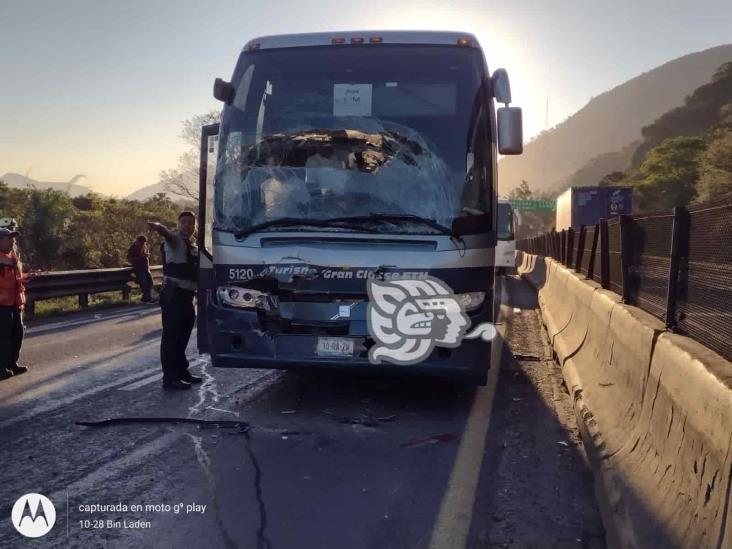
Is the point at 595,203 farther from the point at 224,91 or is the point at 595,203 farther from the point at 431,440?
the point at 431,440

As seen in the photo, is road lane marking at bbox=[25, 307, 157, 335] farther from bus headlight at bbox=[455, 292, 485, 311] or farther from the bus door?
bus headlight at bbox=[455, 292, 485, 311]

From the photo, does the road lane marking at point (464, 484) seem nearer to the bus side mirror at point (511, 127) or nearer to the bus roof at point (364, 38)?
the bus side mirror at point (511, 127)

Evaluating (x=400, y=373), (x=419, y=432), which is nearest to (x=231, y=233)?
(x=400, y=373)

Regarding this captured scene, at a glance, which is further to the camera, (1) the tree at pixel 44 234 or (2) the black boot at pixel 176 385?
(1) the tree at pixel 44 234

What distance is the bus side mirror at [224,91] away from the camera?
257 inches

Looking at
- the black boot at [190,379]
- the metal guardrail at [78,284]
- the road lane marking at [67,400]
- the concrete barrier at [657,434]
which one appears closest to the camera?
the concrete barrier at [657,434]

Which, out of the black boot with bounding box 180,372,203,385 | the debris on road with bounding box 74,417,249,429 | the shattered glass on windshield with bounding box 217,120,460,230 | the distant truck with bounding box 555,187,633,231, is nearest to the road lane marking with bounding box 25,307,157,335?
the black boot with bounding box 180,372,203,385

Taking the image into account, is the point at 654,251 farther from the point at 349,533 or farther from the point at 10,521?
the point at 10,521

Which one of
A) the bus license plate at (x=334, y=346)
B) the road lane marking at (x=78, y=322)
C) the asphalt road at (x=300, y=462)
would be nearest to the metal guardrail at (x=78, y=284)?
the road lane marking at (x=78, y=322)

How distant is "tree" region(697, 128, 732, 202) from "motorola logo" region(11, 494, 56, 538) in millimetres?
51959

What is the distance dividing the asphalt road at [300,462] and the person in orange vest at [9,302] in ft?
1.18

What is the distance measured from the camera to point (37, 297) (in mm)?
14172

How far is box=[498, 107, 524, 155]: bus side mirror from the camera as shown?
631cm

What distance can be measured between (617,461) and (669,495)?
0.97m
